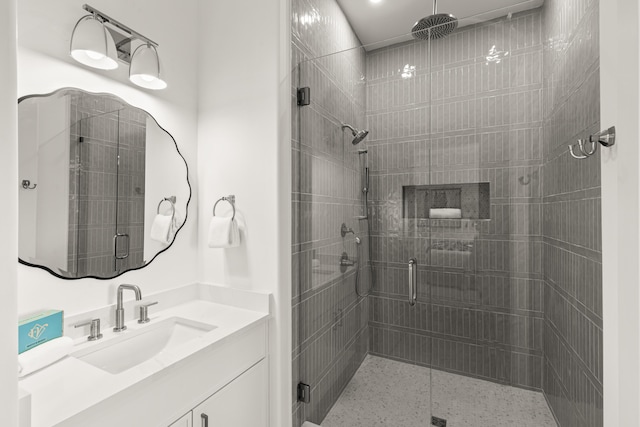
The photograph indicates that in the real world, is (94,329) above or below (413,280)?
below

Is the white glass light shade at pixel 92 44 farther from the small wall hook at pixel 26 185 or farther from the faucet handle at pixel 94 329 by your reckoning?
the faucet handle at pixel 94 329

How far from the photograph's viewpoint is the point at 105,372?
1.03 m

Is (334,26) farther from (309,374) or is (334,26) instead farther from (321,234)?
(309,374)

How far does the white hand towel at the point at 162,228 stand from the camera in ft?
5.43

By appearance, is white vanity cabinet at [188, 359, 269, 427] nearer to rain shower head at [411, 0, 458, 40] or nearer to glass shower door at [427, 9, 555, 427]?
glass shower door at [427, 9, 555, 427]

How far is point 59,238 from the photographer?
1.27 m

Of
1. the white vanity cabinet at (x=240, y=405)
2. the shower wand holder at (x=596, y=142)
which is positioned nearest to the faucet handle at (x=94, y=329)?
the white vanity cabinet at (x=240, y=405)

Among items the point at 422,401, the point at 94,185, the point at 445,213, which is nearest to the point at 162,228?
the point at 94,185

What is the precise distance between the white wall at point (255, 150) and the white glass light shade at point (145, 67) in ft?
1.09

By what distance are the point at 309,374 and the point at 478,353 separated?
92 cm

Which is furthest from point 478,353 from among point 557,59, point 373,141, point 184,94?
point 184,94

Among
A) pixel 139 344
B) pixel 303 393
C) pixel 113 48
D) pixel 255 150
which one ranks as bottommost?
pixel 303 393

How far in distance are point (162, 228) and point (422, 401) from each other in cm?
167

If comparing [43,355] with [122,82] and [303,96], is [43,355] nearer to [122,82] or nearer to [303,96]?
[122,82]
